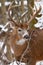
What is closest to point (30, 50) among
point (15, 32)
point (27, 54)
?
point (27, 54)

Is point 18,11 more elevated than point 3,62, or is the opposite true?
point 18,11

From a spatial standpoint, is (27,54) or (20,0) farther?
(20,0)

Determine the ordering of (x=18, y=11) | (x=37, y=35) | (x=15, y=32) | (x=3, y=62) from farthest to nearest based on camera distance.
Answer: (x=18, y=11) → (x=37, y=35) → (x=15, y=32) → (x=3, y=62)

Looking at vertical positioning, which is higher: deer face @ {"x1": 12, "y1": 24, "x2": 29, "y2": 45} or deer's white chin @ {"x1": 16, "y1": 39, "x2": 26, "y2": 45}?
deer face @ {"x1": 12, "y1": 24, "x2": 29, "y2": 45}

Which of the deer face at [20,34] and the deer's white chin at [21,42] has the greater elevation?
the deer face at [20,34]

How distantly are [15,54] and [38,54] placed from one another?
1.03 feet

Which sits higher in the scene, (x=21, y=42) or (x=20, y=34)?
(x=20, y=34)

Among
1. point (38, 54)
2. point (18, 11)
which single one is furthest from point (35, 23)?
point (38, 54)

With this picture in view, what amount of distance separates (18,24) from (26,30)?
129mm

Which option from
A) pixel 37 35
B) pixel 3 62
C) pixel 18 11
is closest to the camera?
pixel 3 62

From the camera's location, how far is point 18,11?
131 inches

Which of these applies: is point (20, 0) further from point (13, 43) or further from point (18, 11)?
point (13, 43)

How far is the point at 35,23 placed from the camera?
11.3 ft

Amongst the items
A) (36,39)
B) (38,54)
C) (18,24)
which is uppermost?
(18,24)
